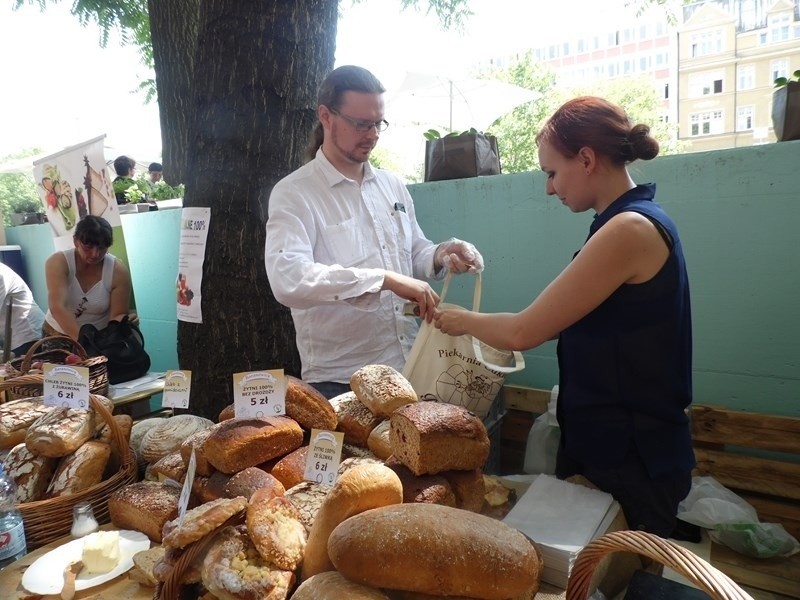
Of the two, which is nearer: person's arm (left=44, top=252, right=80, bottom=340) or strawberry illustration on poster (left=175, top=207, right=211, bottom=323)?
strawberry illustration on poster (left=175, top=207, right=211, bottom=323)

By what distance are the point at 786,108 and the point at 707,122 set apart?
39.8 meters

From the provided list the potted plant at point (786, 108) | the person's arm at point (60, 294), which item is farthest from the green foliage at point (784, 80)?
the person's arm at point (60, 294)

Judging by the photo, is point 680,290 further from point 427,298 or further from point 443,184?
point 443,184

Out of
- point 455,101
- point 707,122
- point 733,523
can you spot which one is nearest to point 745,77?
point 707,122

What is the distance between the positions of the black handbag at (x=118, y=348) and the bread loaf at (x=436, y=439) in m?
2.46

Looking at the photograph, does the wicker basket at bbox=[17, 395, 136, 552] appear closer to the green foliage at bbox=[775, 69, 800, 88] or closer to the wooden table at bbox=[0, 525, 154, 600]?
the wooden table at bbox=[0, 525, 154, 600]

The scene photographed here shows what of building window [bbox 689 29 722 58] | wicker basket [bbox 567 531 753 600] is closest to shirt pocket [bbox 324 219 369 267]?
wicker basket [bbox 567 531 753 600]

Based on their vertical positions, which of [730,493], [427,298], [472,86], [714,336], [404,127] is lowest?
[730,493]

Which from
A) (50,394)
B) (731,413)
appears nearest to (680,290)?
(731,413)

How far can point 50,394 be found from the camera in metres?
1.49

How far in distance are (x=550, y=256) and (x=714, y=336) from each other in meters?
0.79

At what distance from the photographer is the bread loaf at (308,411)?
125 cm

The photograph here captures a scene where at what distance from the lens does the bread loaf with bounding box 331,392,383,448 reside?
1.25 metres

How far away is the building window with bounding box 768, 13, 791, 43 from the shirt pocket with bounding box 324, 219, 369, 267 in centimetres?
3447
